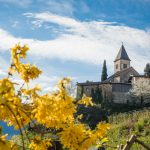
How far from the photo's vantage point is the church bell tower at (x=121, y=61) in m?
93.7

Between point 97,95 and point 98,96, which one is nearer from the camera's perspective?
point 98,96

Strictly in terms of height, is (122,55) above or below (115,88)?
above

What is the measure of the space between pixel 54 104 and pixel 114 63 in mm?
94116

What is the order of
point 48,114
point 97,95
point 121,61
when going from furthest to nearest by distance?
point 121,61
point 97,95
point 48,114

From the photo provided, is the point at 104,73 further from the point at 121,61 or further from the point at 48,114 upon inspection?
the point at 48,114

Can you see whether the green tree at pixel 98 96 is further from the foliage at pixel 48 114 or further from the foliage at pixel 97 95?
the foliage at pixel 48 114

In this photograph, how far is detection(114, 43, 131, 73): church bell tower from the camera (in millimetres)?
93688

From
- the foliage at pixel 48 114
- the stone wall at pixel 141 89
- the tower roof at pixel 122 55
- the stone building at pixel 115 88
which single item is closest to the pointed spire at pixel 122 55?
the tower roof at pixel 122 55

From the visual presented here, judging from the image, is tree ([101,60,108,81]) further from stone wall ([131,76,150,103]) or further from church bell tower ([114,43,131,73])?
church bell tower ([114,43,131,73])

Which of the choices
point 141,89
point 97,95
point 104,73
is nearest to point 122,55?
point 104,73

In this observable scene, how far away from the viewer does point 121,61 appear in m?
93.7

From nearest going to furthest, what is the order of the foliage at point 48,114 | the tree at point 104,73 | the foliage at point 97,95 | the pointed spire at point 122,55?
the foliage at point 48,114 < the foliage at point 97,95 < the tree at point 104,73 < the pointed spire at point 122,55

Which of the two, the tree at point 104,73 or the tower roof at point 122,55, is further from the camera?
the tower roof at point 122,55

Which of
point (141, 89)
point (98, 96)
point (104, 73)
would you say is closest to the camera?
point (141, 89)
